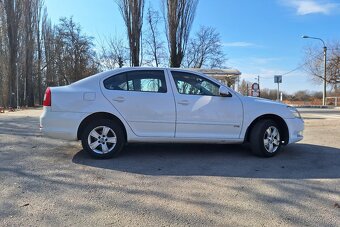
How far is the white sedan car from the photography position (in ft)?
21.7

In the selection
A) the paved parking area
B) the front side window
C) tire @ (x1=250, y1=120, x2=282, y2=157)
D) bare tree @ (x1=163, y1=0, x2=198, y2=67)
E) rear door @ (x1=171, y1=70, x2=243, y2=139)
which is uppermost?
bare tree @ (x1=163, y1=0, x2=198, y2=67)

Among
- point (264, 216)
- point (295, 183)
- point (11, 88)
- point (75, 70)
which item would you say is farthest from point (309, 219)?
point (75, 70)

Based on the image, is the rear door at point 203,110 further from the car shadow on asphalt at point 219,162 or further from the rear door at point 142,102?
the car shadow on asphalt at point 219,162

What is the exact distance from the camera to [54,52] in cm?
4994

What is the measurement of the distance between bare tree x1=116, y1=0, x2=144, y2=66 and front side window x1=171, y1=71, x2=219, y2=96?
47.0 feet

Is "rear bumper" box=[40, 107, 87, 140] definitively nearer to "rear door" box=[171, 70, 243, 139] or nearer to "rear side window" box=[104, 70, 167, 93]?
"rear side window" box=[104, 70, 167, 93]

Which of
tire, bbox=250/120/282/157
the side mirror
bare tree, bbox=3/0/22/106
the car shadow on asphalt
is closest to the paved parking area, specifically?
the car shadow on asphalt

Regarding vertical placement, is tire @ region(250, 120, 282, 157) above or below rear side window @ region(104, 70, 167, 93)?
below

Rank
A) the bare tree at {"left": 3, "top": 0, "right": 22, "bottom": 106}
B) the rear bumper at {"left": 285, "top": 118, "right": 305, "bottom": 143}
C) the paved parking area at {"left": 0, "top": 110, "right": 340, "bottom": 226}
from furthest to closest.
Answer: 1. the bare tree at {"left": 3, "top": 0, "right": 22, "bottom": 106}
2. the rear bumper at {"left": 285, "top": 118, "right": 305, "bottom": 143}
3. the paved parking area at {"left": 0, "top": 110, "right": 340, "bottom": 226}

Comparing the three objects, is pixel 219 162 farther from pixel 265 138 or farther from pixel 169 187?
pixel 169 187

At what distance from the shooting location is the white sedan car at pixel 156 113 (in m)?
6.62

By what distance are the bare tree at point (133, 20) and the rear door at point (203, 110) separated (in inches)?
566

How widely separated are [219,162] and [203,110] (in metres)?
0.95

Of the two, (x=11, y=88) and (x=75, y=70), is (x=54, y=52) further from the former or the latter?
(x=11, y=88)
